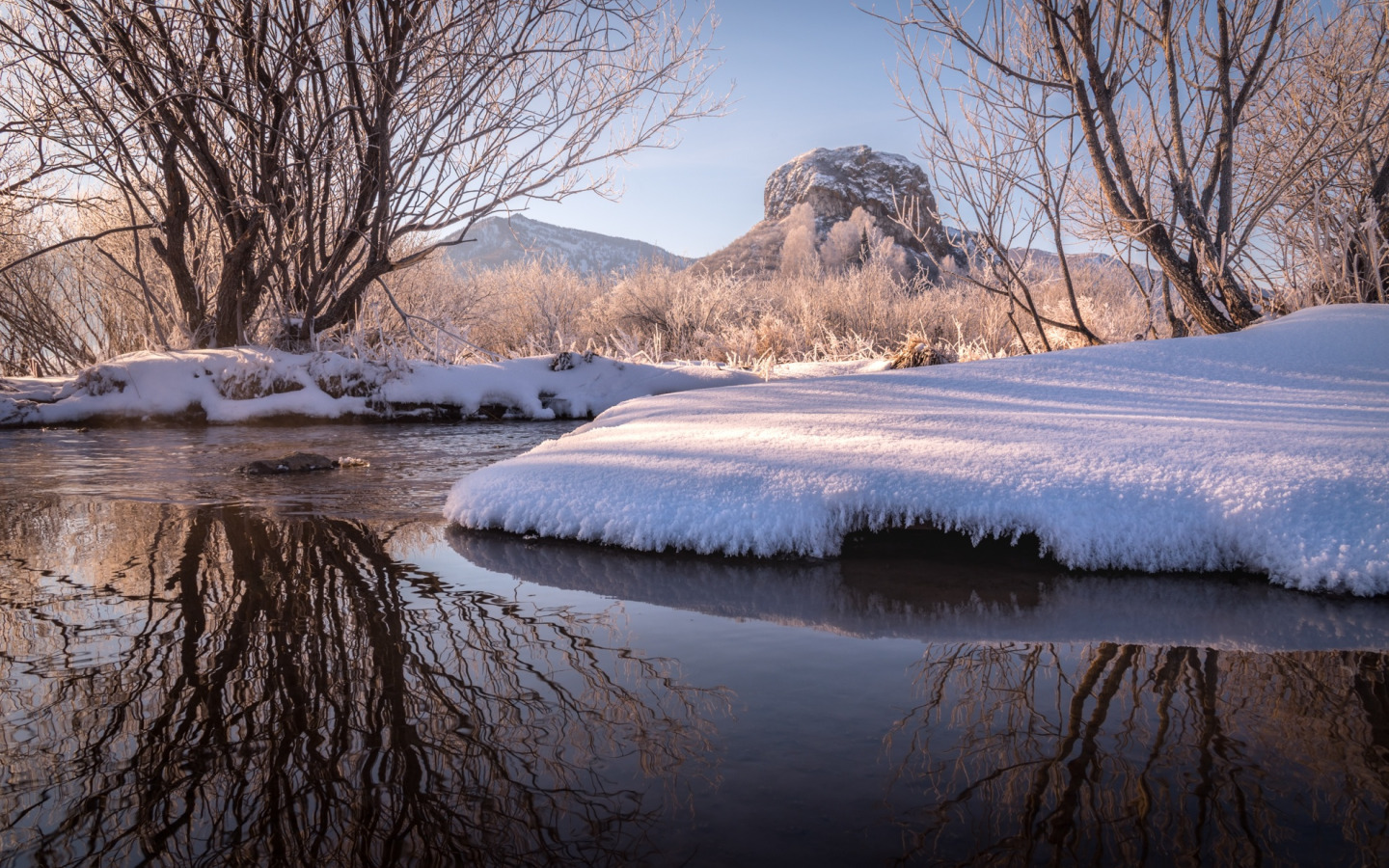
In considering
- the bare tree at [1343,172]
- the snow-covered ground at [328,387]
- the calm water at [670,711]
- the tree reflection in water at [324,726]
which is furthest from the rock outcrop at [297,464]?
the bare tree at [1343,172]

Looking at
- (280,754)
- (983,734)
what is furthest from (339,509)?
(983,734)

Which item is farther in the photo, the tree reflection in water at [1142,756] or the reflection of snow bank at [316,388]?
the reflection of snow bank at [316,388]

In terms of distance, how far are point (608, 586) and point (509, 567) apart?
1.20 feet

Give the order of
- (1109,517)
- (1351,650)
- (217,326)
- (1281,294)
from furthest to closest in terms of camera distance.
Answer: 1. (217,326)
2. (1281,294)
3. (1109,517)
4. (1351,650)

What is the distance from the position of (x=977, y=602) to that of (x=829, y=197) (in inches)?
1306

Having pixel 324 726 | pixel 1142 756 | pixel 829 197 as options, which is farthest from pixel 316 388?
pixel 829 197

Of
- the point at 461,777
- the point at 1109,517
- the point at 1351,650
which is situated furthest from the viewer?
the point at 1109,517

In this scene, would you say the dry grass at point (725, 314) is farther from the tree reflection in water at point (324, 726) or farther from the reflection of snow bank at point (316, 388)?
the tree reflection in water at point (324, 726)

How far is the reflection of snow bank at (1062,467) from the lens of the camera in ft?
7.01

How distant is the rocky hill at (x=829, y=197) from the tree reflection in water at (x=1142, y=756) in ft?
90.9

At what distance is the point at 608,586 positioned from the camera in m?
2.22

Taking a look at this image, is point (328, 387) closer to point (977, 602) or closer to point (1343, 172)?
point (977, 602)

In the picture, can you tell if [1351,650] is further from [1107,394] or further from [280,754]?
[280,754]

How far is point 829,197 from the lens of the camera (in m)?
33.2
